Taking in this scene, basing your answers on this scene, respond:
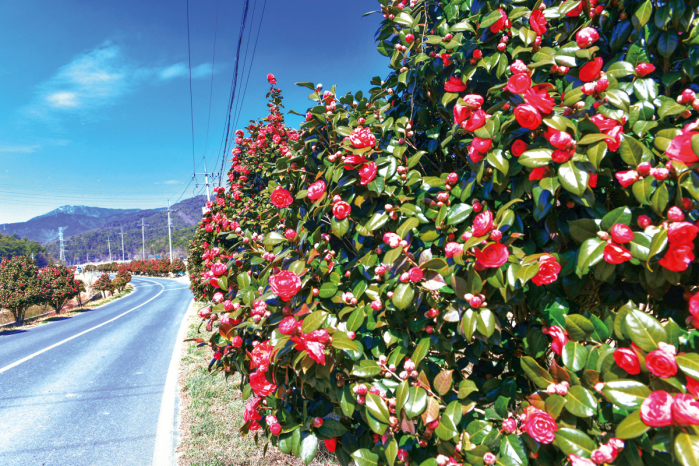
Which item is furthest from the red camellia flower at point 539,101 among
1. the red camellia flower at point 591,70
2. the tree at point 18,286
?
the tree at point 18,286

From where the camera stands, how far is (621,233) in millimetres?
930

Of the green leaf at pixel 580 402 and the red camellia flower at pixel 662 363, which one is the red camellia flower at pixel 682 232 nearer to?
the red camellia flower at pixel 662 363

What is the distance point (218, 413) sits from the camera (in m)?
3.88

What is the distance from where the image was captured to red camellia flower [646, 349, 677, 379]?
0.78m

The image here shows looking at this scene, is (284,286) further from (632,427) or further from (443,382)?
(632,427)

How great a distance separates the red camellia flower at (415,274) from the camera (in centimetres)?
122

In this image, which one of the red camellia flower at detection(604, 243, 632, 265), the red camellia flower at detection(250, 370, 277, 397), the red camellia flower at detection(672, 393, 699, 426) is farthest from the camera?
the red camellia flower at detection(250, 370, 277, 397)

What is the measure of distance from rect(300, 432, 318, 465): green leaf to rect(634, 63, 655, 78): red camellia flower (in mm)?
1989

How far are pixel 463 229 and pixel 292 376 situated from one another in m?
1.06

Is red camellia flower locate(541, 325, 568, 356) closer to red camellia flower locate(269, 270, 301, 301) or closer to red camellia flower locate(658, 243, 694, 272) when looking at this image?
red camellia flower locate(658, 243, 694, 272)

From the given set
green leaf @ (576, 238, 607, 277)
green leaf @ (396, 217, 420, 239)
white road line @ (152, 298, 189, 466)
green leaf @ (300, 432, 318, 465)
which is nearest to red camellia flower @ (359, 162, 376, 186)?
green leaf @ (396, 217, 420, 239)

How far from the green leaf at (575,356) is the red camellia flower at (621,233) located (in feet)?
1.17

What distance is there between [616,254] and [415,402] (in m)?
0.83

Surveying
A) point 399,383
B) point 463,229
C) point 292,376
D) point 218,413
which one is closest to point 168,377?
point 218,413
